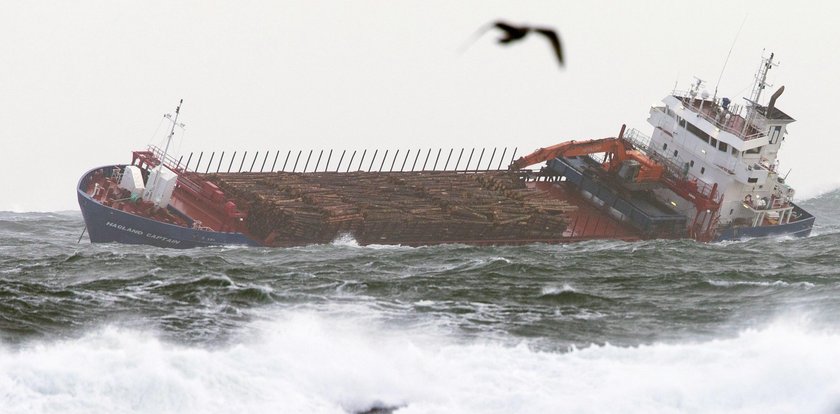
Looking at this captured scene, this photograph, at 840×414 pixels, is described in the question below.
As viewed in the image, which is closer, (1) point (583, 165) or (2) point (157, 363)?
(2) point (157, 363)

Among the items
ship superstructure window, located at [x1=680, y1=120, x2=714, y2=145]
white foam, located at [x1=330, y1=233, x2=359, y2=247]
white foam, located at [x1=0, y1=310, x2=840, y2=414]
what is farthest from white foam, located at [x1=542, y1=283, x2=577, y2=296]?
ship superstructure window, located at [x1=680, y1=120, x2=714, y2=145]

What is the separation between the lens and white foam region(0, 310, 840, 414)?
129 ft

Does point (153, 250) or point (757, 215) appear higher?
point (757, 215)

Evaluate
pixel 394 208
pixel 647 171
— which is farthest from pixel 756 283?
pixel 647 171

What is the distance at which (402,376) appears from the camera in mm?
41656

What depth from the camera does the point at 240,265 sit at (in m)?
53.7

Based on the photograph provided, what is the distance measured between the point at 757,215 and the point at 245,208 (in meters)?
23.9

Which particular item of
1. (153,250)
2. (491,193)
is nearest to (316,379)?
(153,250)

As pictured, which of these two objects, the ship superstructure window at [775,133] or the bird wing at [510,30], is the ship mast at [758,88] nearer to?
the ship superstructure window at [775,133]

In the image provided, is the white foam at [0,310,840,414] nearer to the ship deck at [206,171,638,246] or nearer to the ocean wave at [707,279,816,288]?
the ocean wave at [707,279,816,288]

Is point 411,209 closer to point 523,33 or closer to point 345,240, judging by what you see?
point 345,240

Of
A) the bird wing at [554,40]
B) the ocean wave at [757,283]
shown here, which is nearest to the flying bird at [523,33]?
the bird wing at [554,40]

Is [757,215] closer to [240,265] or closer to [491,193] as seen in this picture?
[491,193]

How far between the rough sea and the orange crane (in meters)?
13.1
